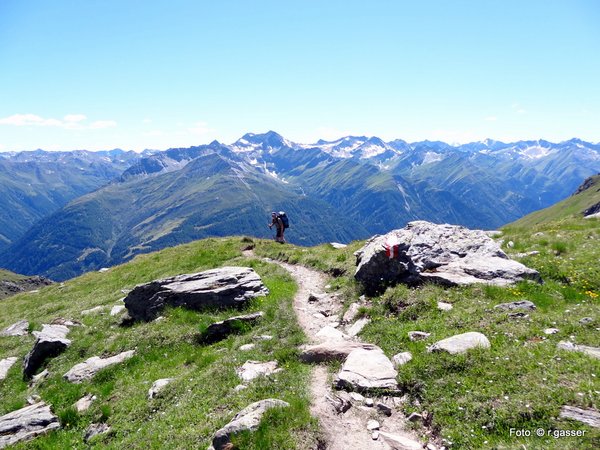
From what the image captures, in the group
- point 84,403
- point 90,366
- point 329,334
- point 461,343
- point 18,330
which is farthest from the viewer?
point 18,330

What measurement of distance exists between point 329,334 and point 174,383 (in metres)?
6.54

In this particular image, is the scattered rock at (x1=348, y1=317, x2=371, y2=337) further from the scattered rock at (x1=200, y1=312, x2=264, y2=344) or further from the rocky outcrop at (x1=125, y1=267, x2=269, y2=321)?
the rocky outcrop at (x1=125, y1=267, x2=269, y2=321)

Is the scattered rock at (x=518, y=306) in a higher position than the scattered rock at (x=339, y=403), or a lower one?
higher

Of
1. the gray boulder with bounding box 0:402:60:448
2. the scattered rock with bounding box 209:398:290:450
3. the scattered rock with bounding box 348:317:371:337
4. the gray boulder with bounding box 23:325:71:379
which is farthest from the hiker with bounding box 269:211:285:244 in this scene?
the scattered rock with bounding box 209:398:290:450

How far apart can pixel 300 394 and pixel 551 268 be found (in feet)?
47.9

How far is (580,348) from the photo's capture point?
37.1 ft

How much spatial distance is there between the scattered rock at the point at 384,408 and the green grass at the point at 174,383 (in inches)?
80.5

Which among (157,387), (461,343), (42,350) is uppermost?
(461,343)

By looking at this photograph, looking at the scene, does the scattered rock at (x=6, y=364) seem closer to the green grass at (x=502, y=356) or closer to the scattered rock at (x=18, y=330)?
the scattered rock at (x=18, y=330)

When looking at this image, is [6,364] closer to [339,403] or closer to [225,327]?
[225,327]

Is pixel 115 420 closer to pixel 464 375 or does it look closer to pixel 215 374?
pixel 215 374

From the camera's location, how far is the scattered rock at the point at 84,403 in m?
14.9

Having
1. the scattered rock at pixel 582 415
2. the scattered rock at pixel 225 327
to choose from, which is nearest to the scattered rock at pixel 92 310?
the scattered rock at pixel 225 327

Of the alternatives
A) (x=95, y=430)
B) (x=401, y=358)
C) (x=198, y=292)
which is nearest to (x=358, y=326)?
(x=401, y=358)
